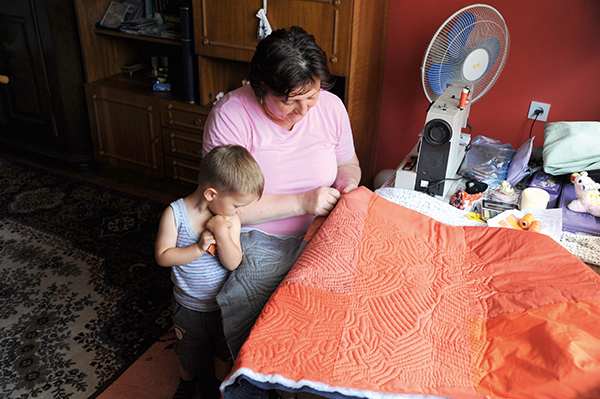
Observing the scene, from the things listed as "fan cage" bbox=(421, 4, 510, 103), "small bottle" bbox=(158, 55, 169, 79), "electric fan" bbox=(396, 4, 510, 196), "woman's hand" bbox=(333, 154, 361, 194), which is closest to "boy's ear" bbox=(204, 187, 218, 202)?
"woman's hand" bbox=(333, 154, 361, 194)

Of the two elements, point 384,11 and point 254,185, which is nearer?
point 254,185

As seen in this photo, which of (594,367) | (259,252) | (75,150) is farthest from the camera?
(75,150)

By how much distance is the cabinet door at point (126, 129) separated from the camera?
9.07 ft

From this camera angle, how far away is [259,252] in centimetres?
129

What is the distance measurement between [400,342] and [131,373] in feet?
4.09

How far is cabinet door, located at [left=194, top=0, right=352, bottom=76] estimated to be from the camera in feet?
6.66

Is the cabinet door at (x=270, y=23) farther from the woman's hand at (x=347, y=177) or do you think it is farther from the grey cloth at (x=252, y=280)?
the grey cloth at (x=252, y=280)

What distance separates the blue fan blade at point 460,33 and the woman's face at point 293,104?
0.69 m

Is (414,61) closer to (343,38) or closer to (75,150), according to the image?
(343,38)

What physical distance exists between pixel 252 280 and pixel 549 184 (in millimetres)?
1142

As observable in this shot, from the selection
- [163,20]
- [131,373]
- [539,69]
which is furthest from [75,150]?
[539,69]

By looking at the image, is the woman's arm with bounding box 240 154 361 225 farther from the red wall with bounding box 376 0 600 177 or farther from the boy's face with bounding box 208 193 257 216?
the red wall with bounding box 376 0 600 177

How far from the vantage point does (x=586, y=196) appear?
149 centimetres

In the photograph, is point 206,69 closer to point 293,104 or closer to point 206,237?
point 293,104
